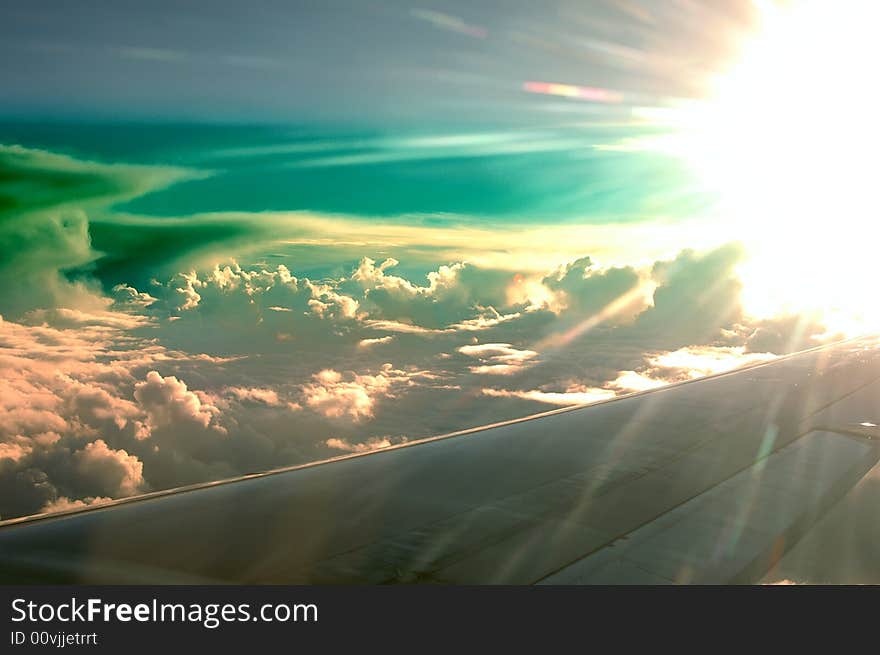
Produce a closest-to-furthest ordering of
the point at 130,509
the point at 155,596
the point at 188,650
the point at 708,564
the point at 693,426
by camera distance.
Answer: the point at 188,650 < the point at 155,596 < the point at 708,564 < the point at 130,509 < the point at 693,426

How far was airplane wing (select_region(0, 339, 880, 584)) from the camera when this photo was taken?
4.65m

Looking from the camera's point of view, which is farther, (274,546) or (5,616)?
(274,546)

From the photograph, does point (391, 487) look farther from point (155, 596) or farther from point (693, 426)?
point (693, 426)

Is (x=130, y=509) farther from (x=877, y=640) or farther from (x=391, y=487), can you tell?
(x=877, y=640)

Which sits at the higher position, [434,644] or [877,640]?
[434,644]

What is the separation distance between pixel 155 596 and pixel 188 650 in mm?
701

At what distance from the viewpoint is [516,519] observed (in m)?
5.76

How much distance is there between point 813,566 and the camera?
17.0ft

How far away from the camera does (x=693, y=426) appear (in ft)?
33.2

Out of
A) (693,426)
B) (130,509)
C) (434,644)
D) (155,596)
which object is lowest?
(434,644)

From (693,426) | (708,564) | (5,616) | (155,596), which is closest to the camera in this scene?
(5,616)

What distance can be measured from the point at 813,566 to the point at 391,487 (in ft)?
14.9

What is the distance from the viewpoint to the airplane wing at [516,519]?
4648mm

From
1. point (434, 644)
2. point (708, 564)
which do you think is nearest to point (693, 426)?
point (708, 564)
